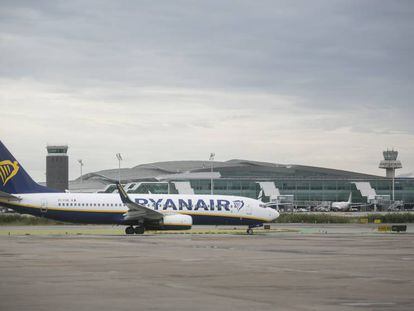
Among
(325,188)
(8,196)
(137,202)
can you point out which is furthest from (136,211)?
(325,188)

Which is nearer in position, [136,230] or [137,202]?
[136,230]

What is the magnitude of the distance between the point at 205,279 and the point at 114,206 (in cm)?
3831

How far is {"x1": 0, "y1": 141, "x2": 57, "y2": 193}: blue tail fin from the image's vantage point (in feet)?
192

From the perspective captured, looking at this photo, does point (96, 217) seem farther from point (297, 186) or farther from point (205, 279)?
point (297, 186)

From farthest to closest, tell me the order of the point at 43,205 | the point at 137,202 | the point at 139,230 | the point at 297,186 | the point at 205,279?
the point at 297,186 → the point at 137,202 → the point at 139,230 → the point at 43,205 → the point at 205,279

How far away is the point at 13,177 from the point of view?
5862cm

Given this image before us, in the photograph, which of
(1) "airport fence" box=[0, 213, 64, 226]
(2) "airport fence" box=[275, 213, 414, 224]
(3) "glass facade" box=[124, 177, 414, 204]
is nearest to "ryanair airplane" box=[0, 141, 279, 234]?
(1) "airport fence" box=[0, 213, 64, 226]

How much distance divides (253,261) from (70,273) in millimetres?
8245

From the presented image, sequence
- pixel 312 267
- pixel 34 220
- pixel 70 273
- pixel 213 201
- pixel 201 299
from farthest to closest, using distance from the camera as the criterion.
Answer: pixel 34 220 < pixel 213 201 < pixel 312 267 < pixel 70 273 < pixel 201 299

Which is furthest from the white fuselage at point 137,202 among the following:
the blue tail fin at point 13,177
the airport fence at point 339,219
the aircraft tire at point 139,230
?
the airport fence at point 339,219

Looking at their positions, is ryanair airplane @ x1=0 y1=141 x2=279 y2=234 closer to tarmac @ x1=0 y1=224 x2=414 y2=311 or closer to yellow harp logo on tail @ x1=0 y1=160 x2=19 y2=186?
yellow harp logo on tail @ x1=0 y1=160 x2=19 y2=186

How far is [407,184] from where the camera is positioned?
574ft

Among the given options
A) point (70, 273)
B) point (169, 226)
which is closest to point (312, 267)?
point (70, 273)

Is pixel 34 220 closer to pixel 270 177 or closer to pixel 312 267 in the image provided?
pixel 312 267
